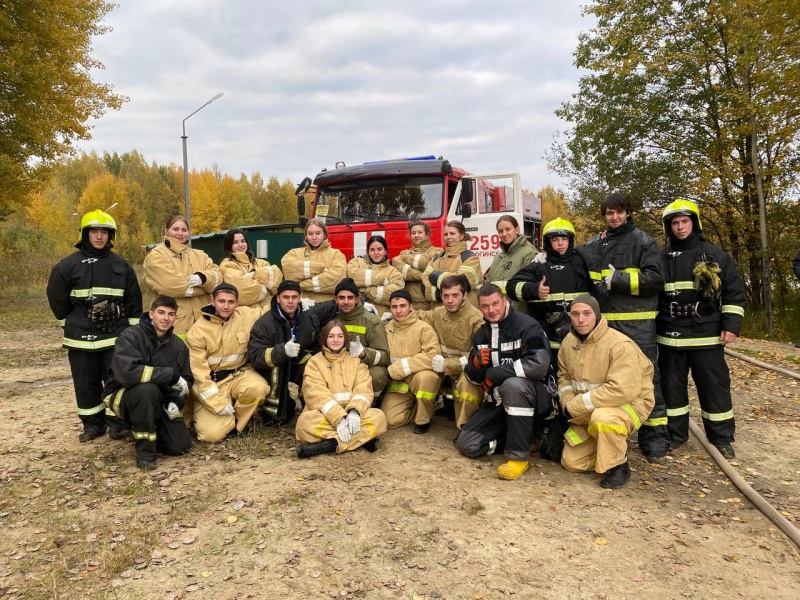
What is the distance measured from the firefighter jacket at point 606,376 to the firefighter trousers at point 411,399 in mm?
1218

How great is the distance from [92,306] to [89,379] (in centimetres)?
66

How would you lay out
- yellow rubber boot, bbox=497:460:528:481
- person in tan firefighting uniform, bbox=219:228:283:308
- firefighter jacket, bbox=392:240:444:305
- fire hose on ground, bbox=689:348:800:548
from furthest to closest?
firefighter jacket, bbox=392:240:444:305
person in tan firefighting uniform, bbox=219:228:283:308
yellow rubber boot, bbox=497:460:528:481
fire hose on ground, bbox=689:348:800:548

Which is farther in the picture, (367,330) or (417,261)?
(417,261)

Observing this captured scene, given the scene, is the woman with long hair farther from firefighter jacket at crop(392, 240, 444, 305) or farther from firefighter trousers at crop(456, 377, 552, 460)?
firefighter trousers at crop(456, 377, 552, 460)

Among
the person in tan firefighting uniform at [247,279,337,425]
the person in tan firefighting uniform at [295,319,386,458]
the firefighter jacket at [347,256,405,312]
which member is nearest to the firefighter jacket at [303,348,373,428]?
the person in tan firefighting uniform at [295,319,386,458]

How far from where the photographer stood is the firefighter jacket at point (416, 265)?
19.3 feet

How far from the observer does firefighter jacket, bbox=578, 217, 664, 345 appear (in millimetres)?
4410

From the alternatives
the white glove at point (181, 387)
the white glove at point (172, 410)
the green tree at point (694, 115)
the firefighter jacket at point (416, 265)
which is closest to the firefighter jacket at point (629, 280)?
the firefighter jacket at point (416, 265)

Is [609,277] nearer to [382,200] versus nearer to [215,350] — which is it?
[215,350]

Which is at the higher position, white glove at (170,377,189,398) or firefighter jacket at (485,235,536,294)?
firefighter jacket at (485,235,536,294)

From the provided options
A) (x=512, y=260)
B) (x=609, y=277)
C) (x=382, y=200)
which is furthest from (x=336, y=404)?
(x=382, y=200)

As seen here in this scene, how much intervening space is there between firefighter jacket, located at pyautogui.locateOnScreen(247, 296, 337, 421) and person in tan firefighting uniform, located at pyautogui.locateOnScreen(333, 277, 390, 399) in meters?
0.20

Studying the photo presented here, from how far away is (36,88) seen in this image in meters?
12.0

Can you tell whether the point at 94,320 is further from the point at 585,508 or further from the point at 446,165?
the point at 446,165
